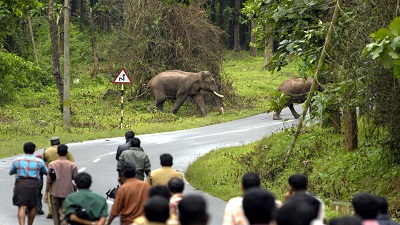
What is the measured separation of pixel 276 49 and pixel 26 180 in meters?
21.5

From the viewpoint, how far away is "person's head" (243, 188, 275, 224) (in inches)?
239

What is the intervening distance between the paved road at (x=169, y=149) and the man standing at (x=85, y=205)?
194 inches

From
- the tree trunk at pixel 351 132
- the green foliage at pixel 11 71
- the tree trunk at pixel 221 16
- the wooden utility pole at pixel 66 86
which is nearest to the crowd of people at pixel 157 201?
the tree trunk at pixel 351 132

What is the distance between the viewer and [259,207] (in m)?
6.09

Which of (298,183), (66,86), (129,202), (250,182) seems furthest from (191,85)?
(250,182)

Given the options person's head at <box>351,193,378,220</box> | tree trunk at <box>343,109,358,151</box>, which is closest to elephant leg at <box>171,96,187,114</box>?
tree trunk at <box>343,109,358,151</box>

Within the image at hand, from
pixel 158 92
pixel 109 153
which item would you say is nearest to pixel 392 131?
pixel 109 153

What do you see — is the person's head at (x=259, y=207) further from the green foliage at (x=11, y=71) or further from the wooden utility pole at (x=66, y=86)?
the wooden utility pole at (x=66, y=86)

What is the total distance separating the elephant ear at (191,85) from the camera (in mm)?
36438

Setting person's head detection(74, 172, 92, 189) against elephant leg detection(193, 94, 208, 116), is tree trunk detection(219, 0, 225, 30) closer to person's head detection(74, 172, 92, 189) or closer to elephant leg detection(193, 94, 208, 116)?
elephant leg detection(193, 94, 208, 116)

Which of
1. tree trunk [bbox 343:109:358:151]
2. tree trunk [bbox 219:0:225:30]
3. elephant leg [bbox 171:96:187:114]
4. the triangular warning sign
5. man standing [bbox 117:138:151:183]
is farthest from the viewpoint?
tree trunk [bbox 219:0:225:30]

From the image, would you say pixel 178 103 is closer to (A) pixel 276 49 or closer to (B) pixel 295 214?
(A) pixel 276 49

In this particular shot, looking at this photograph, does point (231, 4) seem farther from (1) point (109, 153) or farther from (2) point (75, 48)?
(1) point (109, 153)

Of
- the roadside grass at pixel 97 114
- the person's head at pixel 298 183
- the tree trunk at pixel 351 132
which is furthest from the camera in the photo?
the roadside grass at pixel 97 114
